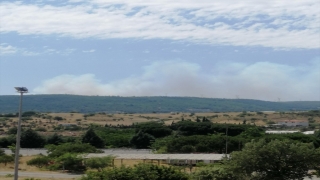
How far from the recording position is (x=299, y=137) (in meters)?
65.4

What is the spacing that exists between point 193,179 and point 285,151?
600cm

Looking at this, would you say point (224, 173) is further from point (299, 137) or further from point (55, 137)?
point (55, 137)

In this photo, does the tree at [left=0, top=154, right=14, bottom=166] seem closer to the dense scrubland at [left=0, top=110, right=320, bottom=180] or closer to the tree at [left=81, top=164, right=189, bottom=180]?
the dense scrubland at [left=0, top=110, right=320, bottom=180]

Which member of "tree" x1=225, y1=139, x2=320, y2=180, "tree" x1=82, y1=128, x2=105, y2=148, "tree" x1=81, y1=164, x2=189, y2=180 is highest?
"tree" x1=225, y1=139, x2=320, y2=180

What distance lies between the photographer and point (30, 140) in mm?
74188

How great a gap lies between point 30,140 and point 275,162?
163 feet

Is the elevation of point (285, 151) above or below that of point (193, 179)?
above

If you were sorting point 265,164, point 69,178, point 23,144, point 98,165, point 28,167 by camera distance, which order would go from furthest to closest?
point 23,144, point 28,167, point 98,165, point 69,178, point 265,164

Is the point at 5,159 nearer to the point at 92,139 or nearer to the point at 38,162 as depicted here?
the point at 38,162

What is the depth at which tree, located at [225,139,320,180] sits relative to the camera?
31.7 metres

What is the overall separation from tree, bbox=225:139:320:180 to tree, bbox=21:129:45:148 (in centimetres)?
4785

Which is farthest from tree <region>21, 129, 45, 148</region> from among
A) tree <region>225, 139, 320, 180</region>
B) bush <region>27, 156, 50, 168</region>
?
tree <region>225, 139, 320, 180</region>

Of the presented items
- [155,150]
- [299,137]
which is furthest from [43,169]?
[299,137]

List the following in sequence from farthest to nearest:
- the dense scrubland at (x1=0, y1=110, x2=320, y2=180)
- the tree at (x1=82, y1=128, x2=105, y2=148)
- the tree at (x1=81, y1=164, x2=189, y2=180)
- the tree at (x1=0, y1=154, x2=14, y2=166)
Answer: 1. the tree at (x1=82, y1=128, x2=105, y2=148)
2. the tree at (x1=0, y1=154, x2=14, y2=166)
3. the dense scrubland at (x1=0, y1=110, x2=320, y2=180)
4. the tree at (x1=81, y1=164, x2=189, y2=180)
